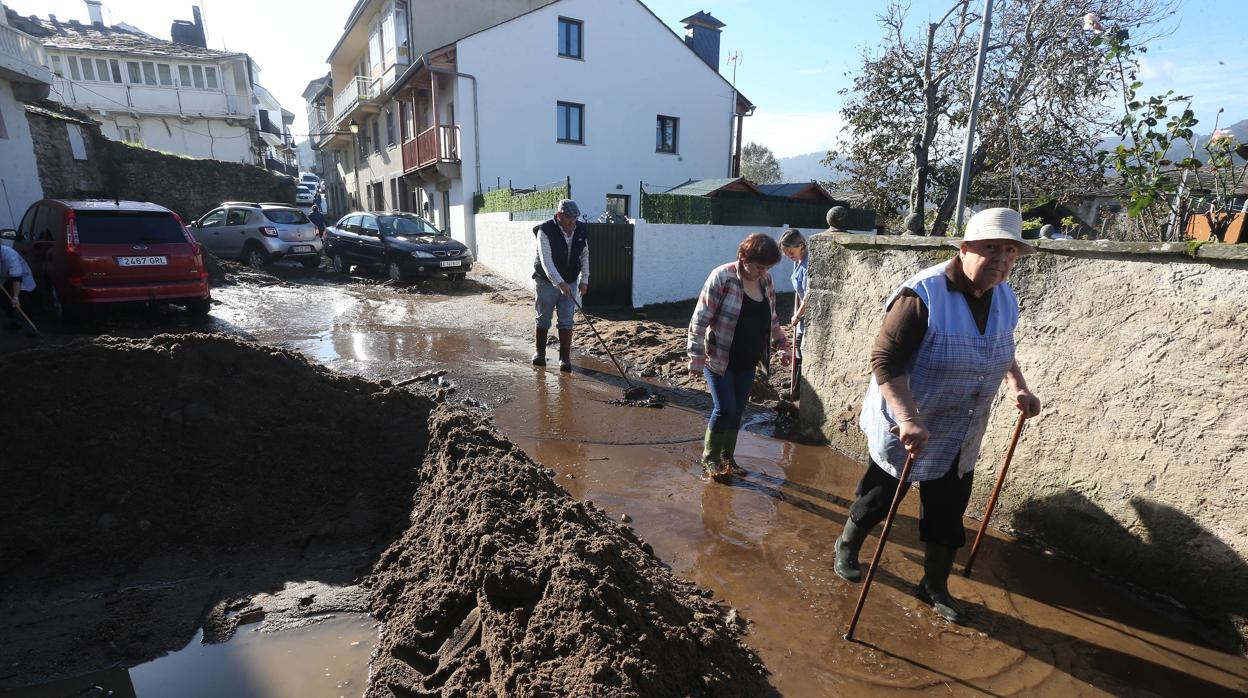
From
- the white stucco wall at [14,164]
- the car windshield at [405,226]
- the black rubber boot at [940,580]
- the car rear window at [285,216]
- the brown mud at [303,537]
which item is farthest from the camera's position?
the car rear window at [285,216]

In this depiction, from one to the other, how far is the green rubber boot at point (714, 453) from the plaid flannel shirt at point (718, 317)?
530 mm

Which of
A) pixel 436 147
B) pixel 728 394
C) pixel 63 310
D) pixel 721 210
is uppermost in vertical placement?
pixel 436 147

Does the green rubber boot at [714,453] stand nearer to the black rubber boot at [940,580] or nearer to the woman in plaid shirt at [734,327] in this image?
the woman in plaid shirt at [734,327]

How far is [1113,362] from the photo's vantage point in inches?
129

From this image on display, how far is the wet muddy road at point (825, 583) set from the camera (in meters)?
2.67

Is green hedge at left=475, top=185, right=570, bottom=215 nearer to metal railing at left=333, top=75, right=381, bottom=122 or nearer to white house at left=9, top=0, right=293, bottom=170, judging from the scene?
metal railing at left=333, top=75, right=381, bottom=122

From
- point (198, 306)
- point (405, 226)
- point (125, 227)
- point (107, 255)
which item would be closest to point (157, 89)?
point (405, 226)

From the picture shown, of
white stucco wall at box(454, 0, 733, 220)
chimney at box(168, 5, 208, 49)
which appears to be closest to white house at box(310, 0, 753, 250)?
white stucco wall at box(454, 0, 733, 220)

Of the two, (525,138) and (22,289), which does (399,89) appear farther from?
(22,289)

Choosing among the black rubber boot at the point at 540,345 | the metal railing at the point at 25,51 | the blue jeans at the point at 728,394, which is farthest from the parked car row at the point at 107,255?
the blue jeans at the point at 728,394

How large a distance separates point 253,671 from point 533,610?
126cm

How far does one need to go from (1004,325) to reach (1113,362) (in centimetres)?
113

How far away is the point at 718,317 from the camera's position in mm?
4137

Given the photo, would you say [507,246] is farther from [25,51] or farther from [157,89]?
[157,89]
